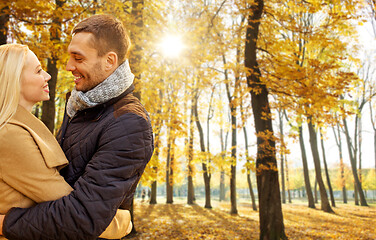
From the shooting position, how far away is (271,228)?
6.85m

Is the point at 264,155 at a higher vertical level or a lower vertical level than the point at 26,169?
higher

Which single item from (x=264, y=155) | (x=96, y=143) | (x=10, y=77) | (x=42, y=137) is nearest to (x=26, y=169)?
(x=42, y=137)

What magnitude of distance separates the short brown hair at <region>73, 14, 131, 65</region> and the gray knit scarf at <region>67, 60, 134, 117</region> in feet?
0.34

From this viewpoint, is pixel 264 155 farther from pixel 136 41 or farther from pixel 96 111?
pixel 96 111

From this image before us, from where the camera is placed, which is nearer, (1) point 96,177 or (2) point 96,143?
(1) point 96,177

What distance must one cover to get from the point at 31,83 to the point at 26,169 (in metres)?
0.49

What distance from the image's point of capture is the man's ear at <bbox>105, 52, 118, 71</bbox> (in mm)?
1439

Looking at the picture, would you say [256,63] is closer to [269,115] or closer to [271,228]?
[269,115]

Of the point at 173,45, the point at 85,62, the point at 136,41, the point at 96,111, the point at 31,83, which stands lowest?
the point at 96,111

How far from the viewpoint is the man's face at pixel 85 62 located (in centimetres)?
138

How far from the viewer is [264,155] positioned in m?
7.03

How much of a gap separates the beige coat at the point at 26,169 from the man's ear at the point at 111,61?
0.50m

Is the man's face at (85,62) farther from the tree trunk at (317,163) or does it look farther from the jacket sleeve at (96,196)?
the tree trunk at (317,163)

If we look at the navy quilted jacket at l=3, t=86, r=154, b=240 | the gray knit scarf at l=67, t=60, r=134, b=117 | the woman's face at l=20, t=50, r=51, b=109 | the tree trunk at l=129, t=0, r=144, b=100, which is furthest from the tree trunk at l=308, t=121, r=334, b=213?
the woman's face at l=20, t=50, r=51, b=109
